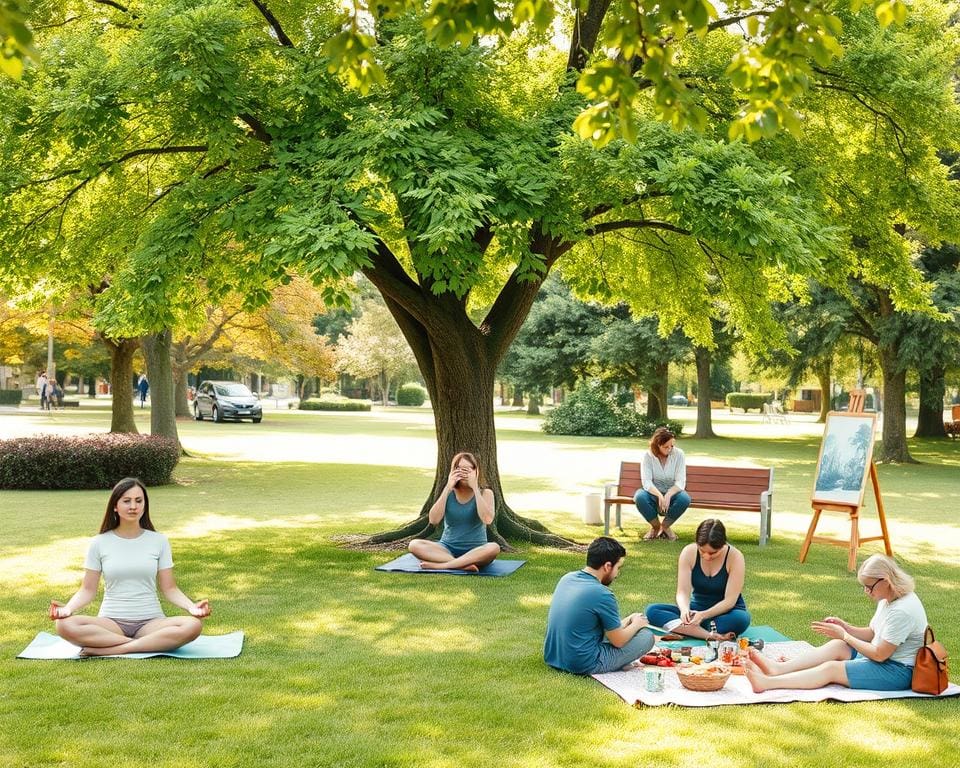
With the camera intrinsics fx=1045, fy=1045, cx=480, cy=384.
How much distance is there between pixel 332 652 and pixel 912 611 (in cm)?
396

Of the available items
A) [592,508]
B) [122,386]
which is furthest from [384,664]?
[122,386]

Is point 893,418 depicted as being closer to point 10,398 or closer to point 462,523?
point 462,523

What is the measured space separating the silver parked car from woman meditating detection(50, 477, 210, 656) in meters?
39.7

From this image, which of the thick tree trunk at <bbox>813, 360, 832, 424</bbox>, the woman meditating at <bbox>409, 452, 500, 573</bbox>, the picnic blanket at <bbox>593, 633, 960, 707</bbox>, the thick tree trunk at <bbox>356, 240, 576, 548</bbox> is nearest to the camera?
the picnic blanket at <bbox>593, 633, 960, 707</bbox>

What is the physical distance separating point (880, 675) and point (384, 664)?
10.7ft

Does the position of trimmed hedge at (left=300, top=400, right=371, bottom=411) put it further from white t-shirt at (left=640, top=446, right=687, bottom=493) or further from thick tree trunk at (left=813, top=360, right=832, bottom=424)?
white t-shirt at (left=640, top=446, right=687, bottom=493)

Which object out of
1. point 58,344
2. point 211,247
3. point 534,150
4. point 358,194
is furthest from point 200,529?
point 58,344

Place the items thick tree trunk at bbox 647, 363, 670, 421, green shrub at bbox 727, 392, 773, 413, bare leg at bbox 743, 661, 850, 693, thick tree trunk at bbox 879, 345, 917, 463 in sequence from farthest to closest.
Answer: green shrub at bbox 727, 392, 773, 413, thick tree trunk at bbox 647, 363, 670, 421, thick tree trunk at bbox 879, 345, 917, 463, bare leg at bbox 743, 661, 850, 693

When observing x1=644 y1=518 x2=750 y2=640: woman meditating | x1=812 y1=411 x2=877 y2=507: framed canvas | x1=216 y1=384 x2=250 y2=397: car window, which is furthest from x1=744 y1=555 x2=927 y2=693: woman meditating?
x1=216 y1=384 x2=250 y2=397: car window

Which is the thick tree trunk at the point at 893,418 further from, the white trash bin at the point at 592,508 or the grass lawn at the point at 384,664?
the white trash bin at the point at 592,508

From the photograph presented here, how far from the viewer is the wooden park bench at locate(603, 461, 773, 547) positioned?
13.4 meters

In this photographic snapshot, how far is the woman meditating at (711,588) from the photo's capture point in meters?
7.88

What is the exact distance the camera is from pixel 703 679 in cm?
654

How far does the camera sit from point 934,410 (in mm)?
39781
